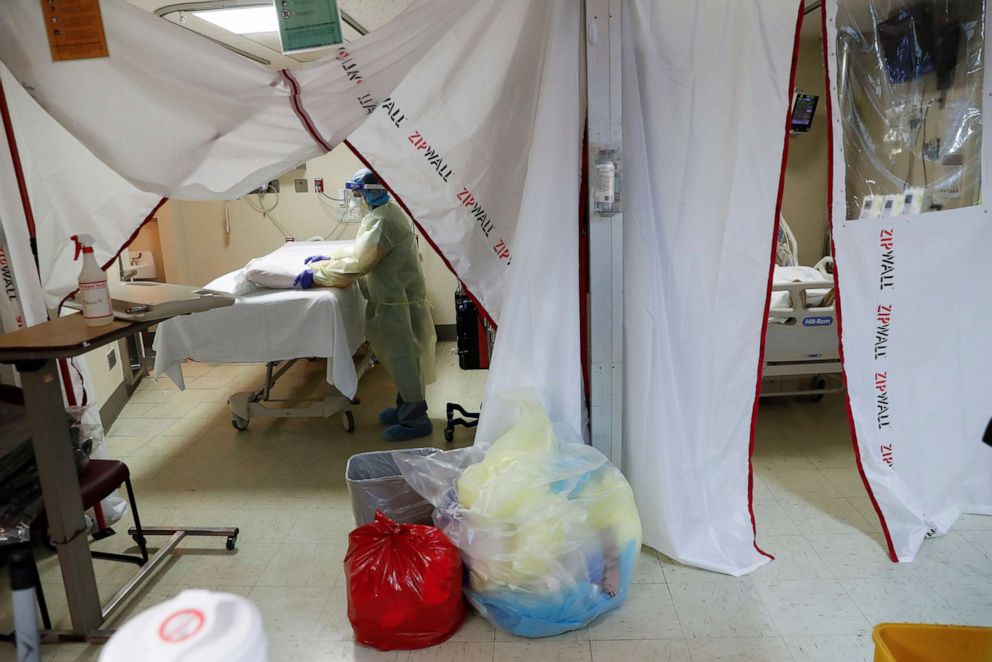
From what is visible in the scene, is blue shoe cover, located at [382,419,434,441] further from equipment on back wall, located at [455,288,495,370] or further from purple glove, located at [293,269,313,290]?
purple glove, located at [293,269,313,290]

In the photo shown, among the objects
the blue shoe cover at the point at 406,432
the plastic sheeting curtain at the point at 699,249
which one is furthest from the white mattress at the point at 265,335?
the plastic sheeting curtain at the point at 699,249

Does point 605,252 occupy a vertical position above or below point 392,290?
above

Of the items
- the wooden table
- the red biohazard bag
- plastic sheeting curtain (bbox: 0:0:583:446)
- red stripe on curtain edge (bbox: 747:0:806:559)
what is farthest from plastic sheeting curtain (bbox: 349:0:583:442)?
the wooden table

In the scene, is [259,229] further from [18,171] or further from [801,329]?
[801,329]

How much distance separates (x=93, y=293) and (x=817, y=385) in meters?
3.61

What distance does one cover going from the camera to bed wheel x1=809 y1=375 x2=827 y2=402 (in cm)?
378

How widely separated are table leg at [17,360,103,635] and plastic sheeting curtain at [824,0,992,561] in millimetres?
2345

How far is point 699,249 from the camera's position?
2.07 m

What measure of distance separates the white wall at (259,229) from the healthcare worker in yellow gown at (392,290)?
1.85 metres

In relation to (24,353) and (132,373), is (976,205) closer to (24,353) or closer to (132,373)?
(24,353)

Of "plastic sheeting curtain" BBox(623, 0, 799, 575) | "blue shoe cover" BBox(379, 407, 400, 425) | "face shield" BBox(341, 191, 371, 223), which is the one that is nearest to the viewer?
"plastic sheeting curtain" BBox(623, 0, 799, 575)

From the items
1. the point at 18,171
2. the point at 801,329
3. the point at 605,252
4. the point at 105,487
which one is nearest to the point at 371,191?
the point at 18,171

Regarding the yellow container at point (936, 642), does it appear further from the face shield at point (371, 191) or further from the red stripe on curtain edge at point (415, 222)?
the face shield at point (371, 191)

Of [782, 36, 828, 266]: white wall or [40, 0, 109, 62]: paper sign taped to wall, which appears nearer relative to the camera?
[40, 0, 109, 62]: paper sign taped to wall
